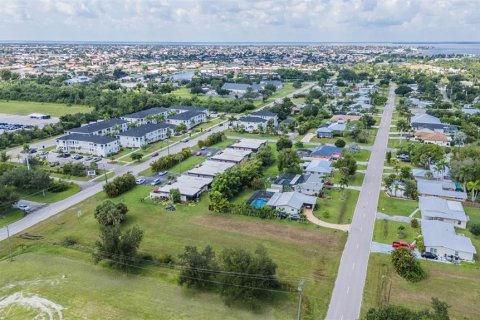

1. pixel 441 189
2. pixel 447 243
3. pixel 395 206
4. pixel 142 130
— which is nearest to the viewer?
pixel 447 243

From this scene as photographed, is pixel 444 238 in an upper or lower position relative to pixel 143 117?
lower

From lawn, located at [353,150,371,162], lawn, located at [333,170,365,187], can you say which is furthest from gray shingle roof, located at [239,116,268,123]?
lawn, located at [333,170,365,187]

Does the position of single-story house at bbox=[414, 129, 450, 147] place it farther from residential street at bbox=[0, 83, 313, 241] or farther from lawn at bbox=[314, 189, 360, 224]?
residential street at bbox=[0, 83, 313, 241]

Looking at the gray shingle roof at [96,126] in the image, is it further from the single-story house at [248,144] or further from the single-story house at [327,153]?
the single-story house at [327,153]

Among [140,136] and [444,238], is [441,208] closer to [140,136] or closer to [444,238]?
[444,238]

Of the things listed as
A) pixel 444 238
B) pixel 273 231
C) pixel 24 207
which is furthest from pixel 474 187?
pixel 24 207

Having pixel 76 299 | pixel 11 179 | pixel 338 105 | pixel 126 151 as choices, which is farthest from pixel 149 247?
pixel 338 105

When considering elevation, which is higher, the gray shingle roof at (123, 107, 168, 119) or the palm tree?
the gray shingle roof at (123, 107, 168, 119)
